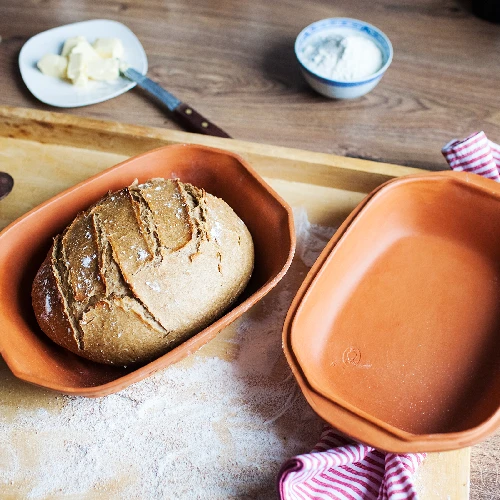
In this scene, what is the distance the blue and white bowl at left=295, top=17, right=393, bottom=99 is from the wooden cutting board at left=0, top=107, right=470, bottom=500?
0.21 meters

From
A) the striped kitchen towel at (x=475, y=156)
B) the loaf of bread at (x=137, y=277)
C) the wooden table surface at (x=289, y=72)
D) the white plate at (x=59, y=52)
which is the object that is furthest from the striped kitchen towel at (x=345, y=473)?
the white plate at (x=59, y=52)

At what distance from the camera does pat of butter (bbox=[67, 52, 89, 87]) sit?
1.19m

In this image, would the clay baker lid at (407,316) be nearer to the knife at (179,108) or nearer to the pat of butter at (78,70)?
the knife at (179,108)

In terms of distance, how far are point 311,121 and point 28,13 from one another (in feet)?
2.56

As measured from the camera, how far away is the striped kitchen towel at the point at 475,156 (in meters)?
0.95

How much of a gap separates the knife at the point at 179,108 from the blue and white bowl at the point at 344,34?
→ 227 millimetres

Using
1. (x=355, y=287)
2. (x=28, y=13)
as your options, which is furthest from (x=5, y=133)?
(x=355, y=287)

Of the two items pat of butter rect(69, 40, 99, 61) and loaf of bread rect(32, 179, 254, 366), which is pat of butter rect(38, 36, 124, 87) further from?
loaf of bread rect(32, 179, 254, 366)

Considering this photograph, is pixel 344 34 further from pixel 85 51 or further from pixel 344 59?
pixel 85 51

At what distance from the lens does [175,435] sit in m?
0.78

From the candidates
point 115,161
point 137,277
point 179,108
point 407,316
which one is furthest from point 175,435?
point 179,108

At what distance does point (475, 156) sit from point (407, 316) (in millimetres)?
315

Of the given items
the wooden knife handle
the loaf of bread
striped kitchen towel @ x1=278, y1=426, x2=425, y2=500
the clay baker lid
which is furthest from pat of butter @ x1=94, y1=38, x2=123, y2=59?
striped kitchen towel @ x1=278, y1=426, x2=425, y2=500

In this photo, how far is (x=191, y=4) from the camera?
1.40 metres
